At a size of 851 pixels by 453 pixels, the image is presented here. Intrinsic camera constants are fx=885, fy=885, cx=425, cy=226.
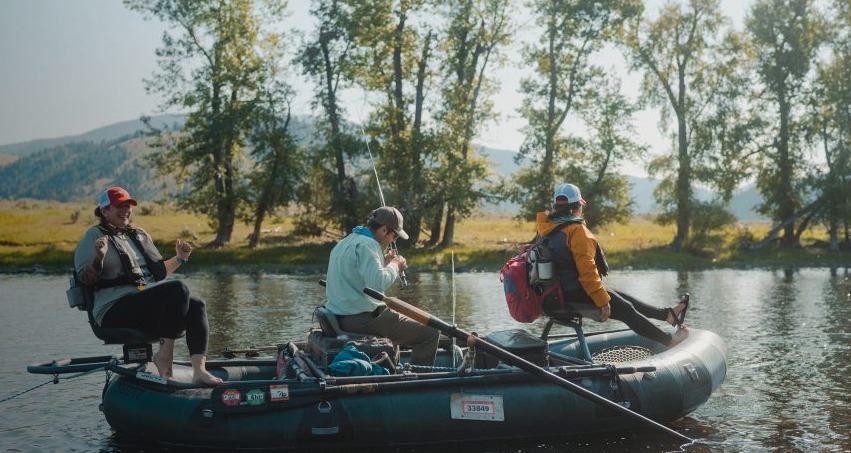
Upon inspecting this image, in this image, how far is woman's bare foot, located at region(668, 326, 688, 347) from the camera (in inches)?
400

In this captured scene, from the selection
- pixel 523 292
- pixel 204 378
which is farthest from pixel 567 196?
pixel 204 378

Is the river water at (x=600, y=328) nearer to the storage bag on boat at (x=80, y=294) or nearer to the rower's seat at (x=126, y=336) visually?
the rower's seat at (x=126, y=336)

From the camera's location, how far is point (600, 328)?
1633 cm

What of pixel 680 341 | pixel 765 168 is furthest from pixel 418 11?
pixel 680 341

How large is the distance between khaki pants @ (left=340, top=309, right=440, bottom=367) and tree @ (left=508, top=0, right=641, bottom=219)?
27.1 metres

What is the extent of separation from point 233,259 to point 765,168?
76.0 feet

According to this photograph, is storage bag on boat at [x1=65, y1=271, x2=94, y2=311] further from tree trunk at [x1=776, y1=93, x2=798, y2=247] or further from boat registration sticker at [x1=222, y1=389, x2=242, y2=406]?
tree trunk at [x1=776, y1=93, x2=798, y2=247]

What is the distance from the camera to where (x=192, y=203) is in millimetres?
36562

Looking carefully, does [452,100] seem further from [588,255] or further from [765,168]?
[588,255]

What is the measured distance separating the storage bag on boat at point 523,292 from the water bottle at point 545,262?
165mm

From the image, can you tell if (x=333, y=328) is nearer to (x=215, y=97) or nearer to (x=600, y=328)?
(x=600, y=328)

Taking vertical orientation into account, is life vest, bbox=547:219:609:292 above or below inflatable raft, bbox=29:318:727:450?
above

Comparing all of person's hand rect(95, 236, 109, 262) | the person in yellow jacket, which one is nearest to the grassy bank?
the person in yellow jacket

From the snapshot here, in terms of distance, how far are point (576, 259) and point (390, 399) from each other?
247 centimetres
